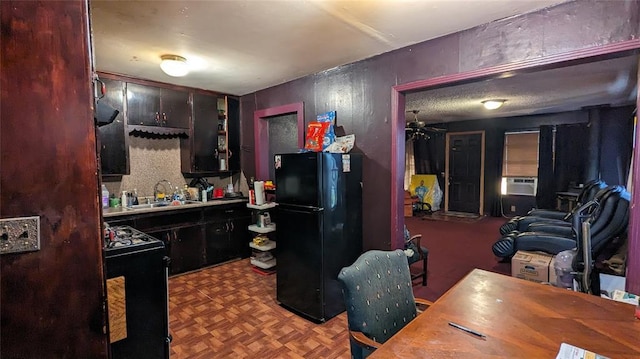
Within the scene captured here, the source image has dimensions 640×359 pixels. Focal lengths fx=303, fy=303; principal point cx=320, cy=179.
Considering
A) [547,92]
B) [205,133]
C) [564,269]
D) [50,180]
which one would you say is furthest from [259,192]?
[547,92]

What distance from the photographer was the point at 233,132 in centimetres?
432

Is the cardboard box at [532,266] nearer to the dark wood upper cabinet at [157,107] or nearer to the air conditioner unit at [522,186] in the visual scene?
the air conditioner unit at [522,186]

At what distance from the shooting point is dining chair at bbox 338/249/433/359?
1.33m

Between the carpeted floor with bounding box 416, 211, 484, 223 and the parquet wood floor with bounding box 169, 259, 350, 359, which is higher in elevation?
the carpeted floor with bounding box 416, 211, 484, 223

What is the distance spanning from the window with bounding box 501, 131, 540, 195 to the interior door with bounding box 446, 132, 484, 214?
18.9 inches

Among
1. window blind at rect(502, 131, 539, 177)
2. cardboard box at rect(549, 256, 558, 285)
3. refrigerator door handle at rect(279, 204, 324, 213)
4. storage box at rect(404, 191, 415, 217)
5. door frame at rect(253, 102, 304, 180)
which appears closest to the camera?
refrigerator door handle at rect(279, 204, 324, 213)

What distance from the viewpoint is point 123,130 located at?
3.46 metres

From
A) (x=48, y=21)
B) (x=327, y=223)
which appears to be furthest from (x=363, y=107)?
(x=48, y=21)

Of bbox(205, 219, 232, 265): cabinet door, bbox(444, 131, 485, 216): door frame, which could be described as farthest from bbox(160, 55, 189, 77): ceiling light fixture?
bbox(444, 131, 485, 216): door frame

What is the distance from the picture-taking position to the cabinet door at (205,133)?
396 centimetres

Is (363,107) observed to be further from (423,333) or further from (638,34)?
(423,333)

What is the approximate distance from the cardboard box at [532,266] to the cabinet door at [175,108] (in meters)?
4.20

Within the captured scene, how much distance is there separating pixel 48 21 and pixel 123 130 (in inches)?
112

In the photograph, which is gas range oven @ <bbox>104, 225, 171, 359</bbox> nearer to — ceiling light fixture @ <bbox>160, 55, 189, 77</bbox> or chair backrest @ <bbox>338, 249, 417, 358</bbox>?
chair backrest @ <bbox>338, 249, 417, 358</bbox>
